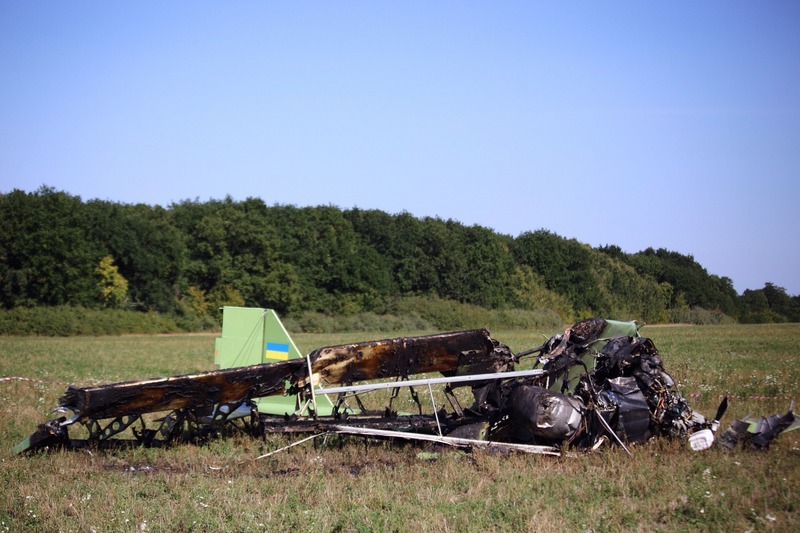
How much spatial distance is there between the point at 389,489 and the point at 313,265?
51.8m

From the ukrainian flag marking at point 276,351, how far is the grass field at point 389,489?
2112 mm

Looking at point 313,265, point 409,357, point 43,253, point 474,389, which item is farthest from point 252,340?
point 313,265

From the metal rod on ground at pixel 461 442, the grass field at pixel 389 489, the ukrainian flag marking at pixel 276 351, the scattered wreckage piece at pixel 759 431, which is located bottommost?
the grass field at pixel 389 489

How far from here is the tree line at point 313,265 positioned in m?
46.1

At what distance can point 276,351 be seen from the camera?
11.3 m

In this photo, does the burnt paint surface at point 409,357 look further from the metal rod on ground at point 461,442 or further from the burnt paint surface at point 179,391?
the metal rod on ground at point 461,442

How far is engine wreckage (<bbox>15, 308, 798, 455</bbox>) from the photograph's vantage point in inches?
307

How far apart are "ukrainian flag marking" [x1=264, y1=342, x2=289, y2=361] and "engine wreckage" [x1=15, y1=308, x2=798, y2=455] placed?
80.3 inches

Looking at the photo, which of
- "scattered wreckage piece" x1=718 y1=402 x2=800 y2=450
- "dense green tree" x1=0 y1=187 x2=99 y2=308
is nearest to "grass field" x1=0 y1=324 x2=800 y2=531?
"scattered wreckage piece" x1=718 y1=402 x2=800 y2=450

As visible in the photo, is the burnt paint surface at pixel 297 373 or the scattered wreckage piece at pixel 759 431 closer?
the burnt paint surface at pixel 297 373

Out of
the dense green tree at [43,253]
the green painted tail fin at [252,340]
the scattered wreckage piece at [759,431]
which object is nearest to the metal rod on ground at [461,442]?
the scattered wreckage piece at [759,431]

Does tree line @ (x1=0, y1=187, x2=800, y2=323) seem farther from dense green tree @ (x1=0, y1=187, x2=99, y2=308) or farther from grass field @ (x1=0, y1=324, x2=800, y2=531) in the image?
grass field @ (x1=0, y1=324, x2=800, y2=531)

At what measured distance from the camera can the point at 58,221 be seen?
153 feet

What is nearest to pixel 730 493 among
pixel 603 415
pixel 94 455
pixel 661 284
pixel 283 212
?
pixel 603 415
